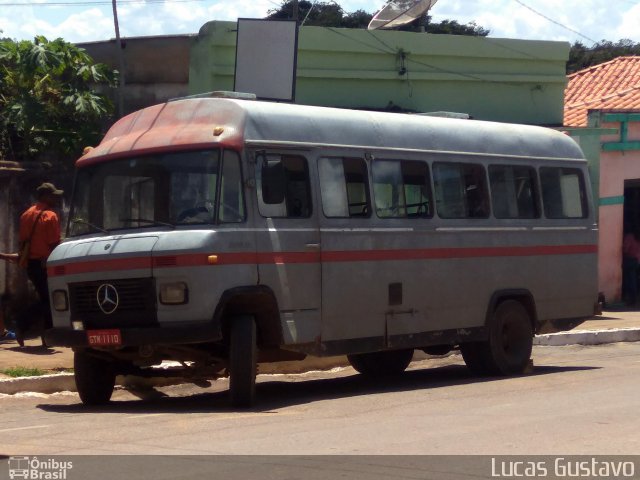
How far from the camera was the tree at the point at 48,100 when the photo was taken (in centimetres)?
1509

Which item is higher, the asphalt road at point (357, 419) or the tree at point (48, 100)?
the tree at point (48, 100)

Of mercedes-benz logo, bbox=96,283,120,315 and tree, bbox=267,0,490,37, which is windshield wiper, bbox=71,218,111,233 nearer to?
mercedes-benz logo, bbox=96,283,120,315

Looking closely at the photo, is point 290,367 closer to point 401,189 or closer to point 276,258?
point 401,189

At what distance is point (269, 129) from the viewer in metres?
10.5

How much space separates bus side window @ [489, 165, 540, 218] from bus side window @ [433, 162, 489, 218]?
0.19 meters

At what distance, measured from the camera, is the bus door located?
10.2 metres

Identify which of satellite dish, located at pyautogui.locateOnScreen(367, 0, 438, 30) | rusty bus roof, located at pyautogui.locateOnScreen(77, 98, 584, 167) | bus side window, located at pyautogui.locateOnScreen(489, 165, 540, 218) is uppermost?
satellite dish, located at pyautogui.locateOnScreen(367, 0, 438, 30)

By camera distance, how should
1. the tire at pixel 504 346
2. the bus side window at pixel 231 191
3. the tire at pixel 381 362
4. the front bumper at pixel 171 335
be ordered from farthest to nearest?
the tire at pixel 381 362
the tire at pixel 504 346
the bus side window at pixel 231 191
the front bumper at pixel 171 335

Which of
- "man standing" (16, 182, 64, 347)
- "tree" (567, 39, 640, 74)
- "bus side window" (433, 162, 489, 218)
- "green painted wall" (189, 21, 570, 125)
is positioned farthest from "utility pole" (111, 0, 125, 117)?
"tree" (567, 39, 640, 74)

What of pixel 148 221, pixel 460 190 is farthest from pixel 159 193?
pixel 460 190

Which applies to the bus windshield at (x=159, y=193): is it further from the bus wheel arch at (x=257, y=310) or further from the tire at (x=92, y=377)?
the tire at (x=92, y=377)

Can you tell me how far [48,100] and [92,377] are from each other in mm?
5862

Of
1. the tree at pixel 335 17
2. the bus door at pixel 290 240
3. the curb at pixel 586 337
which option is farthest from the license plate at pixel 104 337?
the tree at pixel 335 17

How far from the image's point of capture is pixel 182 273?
9.71 meters
